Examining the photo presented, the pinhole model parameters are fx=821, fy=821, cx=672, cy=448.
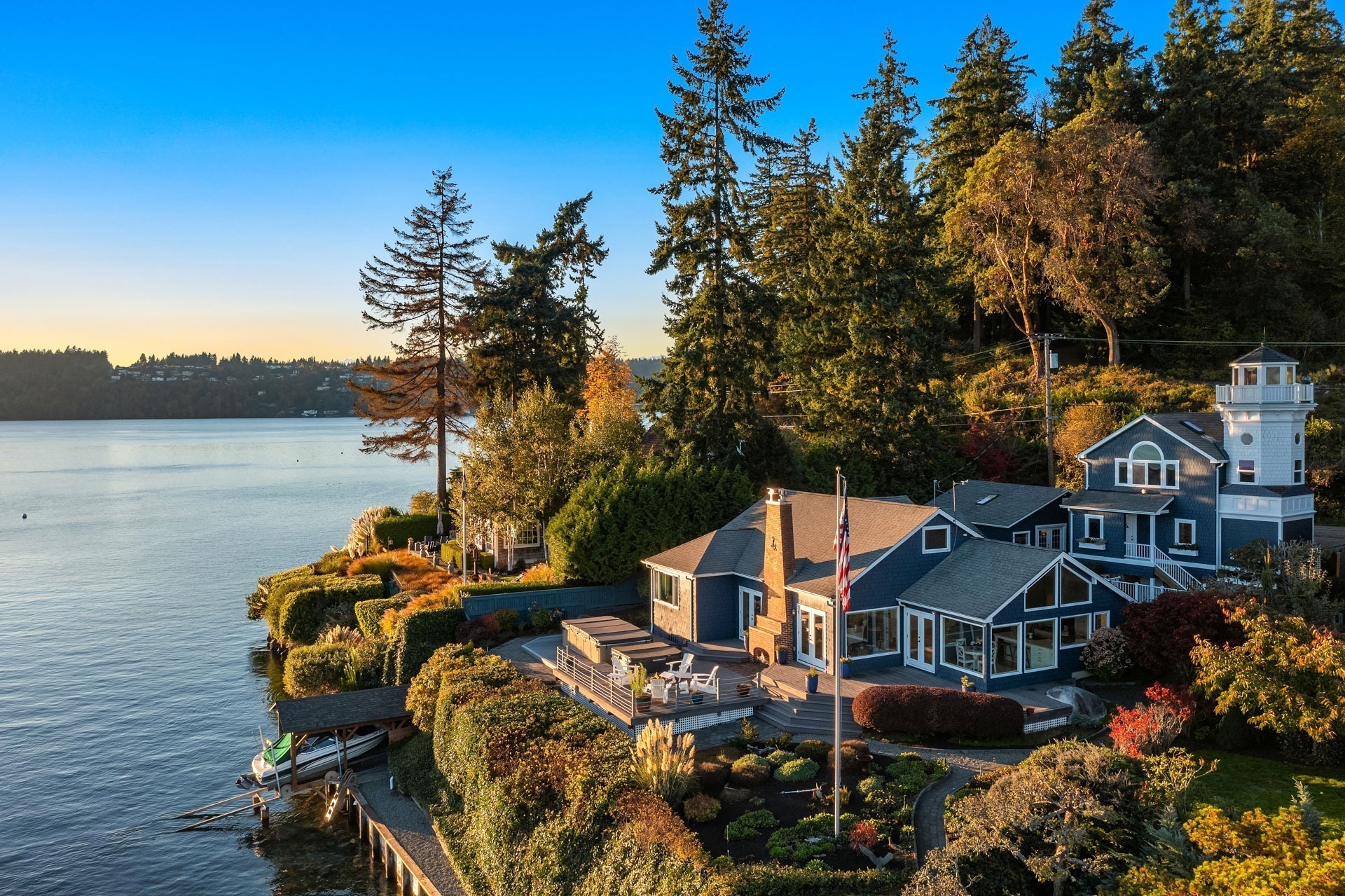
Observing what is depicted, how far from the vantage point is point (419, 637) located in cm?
3030

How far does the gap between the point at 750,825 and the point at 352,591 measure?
95.3ft

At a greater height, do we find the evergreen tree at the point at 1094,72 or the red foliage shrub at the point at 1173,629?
the evergreen tree at the point at 1094,72

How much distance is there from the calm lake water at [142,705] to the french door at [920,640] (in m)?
16.3

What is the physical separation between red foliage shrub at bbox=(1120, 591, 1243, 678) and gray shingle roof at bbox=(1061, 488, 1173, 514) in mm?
7001

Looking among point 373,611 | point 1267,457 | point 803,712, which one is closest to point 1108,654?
point 803,712

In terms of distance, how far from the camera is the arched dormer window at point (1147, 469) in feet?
100

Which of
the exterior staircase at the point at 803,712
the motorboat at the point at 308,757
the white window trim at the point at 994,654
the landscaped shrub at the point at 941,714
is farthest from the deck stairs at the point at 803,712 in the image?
the motorboat at the point at 308,757

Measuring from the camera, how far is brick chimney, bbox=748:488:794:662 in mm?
26453

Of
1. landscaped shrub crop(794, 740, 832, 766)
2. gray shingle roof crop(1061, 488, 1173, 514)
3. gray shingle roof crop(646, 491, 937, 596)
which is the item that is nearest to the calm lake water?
landscaped shrub crop(794, 740, 832, 766)

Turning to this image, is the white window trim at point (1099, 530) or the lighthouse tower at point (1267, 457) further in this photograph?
the white window trim at point (1099, 530)

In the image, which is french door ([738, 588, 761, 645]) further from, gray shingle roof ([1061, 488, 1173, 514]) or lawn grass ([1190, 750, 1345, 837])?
lawn grass ([1190, 750, 1345, 837])

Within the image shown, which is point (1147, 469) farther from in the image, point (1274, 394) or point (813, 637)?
point (813, 637)

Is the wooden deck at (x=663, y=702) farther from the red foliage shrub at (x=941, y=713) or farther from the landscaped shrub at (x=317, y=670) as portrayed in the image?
the landscaped shrub at (x=317, y=670)

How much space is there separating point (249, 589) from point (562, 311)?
2800cm
